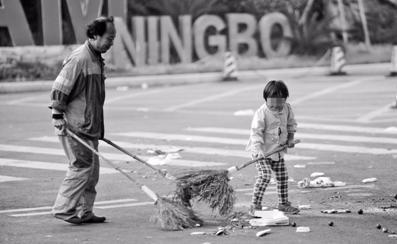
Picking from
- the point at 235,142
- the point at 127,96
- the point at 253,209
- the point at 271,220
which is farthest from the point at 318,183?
the point at 127,96

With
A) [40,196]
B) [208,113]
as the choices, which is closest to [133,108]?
[208,113]

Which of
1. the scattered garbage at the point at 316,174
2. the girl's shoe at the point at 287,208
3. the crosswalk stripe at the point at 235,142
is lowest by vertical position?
the crosswalk stripe at the point at 235,142

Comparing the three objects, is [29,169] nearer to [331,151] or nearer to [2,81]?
[331,151]

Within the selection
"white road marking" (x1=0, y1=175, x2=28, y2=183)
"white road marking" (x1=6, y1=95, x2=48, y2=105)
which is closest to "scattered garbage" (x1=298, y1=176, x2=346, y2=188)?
"white road marking" (x1=0, y1=175, x2=28, y2=183)

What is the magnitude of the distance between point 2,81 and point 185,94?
630 centimetres

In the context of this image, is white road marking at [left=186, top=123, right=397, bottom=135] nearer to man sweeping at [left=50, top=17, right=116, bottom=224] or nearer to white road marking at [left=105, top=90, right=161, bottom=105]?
white road marking at [left=105, top=90, right=161, bottom=105]

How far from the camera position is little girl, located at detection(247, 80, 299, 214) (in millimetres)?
8953

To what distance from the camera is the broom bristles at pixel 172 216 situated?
825 cm

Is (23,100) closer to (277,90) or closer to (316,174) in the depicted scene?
(316,174)

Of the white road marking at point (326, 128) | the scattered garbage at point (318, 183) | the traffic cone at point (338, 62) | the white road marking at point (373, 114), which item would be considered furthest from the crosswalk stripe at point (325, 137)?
the traffic cone at point (338, 62)

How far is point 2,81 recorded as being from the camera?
27.1m

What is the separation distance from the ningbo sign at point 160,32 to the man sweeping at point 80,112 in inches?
767

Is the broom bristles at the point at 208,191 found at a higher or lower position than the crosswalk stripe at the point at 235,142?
higher

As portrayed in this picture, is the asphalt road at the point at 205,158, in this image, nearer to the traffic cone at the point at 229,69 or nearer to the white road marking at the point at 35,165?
the white road marking at the point at 35,165
